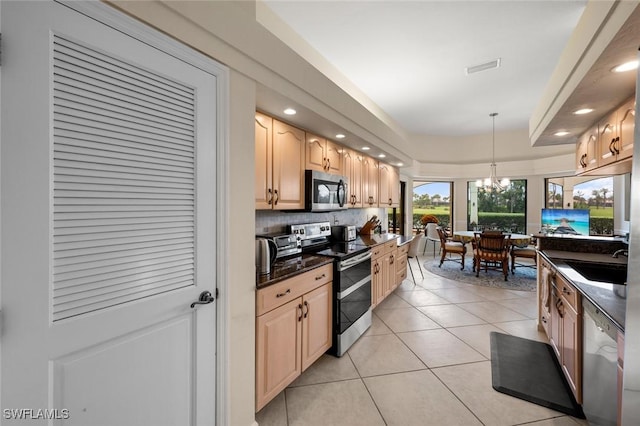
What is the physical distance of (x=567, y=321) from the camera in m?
2.04

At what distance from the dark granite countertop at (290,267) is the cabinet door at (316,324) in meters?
0.21

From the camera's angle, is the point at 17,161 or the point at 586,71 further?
the point at 586,71

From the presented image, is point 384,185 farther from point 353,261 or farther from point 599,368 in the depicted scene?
point 599,368

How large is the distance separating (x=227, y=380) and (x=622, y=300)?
7.21 ft

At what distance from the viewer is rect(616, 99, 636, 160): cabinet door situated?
1.89 m

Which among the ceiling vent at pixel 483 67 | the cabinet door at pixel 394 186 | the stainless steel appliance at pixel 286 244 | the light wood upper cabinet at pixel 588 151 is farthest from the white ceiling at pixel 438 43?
the stainless steel appliance at pixel 286 244

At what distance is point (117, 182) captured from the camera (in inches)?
43.1

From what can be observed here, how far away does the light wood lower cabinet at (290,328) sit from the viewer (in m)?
1.77

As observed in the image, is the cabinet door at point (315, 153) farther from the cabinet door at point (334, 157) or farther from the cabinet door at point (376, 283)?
the cabinet door at point (376, 283)

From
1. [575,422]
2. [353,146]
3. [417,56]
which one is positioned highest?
[417,56]

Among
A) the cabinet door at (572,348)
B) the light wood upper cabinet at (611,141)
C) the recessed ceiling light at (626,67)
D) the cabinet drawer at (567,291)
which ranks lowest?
the cabinet door at (572,348)

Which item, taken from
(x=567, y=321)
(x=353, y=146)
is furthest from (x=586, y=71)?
(x=353, y=146)

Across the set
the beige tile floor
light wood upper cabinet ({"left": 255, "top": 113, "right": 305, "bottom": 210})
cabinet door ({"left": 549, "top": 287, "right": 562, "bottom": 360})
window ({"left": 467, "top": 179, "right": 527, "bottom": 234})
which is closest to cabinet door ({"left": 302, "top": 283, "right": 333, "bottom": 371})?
the beige tile floor

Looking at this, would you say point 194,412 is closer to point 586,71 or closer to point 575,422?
point 575,422
